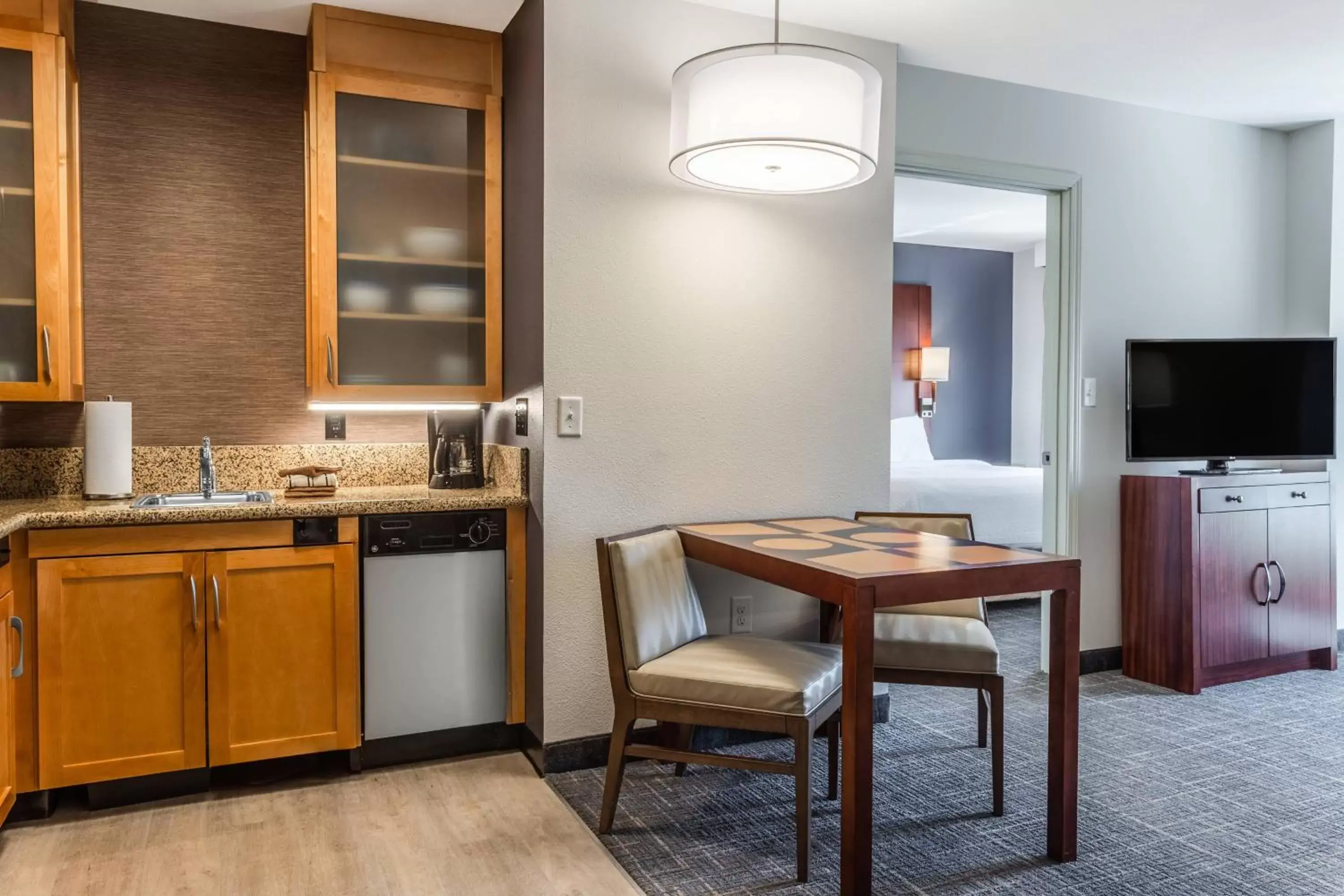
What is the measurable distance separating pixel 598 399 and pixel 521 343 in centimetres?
35

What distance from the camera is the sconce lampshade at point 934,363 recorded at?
24.9 feet

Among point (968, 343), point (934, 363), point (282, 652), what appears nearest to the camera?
point (282, 652)

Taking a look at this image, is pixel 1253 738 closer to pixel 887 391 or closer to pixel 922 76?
pixel 887 391

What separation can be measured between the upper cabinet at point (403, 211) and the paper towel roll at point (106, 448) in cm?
56

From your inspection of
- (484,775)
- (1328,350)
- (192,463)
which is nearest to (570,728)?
(484,775)

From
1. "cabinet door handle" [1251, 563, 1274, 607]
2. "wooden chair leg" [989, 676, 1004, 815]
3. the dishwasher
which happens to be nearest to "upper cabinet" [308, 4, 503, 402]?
the dishwasher

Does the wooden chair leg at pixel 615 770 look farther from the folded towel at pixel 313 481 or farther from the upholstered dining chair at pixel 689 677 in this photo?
the folded towel at pixel 313 481

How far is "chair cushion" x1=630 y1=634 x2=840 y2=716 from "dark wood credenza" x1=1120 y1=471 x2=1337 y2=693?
6.85 feet

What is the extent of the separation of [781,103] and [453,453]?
1.67 m

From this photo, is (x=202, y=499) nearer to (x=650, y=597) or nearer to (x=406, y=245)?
(x=406, y=245)

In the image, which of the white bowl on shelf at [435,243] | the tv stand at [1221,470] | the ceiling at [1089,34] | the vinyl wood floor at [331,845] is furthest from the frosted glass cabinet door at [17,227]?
the tv stand at [1221,470]

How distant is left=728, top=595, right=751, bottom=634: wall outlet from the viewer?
317 cm

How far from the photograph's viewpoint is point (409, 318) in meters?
3.17

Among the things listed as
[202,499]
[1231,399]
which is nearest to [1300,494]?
[1231,399]
